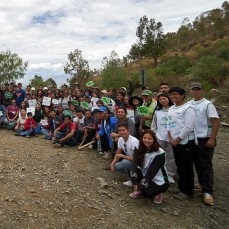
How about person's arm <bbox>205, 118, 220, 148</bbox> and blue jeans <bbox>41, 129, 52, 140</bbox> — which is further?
blue jeans <bbox>41, 129, 52, 140</bbox>

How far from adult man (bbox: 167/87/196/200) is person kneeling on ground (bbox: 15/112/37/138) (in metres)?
5.75

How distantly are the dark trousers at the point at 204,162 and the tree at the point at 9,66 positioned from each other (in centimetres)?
3459

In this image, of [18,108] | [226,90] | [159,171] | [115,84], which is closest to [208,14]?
[115,84]

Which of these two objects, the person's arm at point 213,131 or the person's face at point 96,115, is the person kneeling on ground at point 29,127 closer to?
the person's face at point 96,115

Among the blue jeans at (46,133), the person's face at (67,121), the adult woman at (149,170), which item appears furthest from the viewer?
the blue jeans at (46,133)

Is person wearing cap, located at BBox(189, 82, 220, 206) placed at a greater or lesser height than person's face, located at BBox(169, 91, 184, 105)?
lesser

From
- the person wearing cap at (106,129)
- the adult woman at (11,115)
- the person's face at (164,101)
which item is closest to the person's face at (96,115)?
the person wearing cap at (106,129)

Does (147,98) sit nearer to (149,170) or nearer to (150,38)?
(149,170)

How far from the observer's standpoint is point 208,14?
5734cm

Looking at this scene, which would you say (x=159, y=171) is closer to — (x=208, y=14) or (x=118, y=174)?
(x=118, y=174)

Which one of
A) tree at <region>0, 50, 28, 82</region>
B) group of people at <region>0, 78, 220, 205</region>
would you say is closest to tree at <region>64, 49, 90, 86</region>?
tree at <region>0, 50, 28, 82</region>

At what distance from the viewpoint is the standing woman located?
6.32 metres

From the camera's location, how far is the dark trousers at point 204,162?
5.55m

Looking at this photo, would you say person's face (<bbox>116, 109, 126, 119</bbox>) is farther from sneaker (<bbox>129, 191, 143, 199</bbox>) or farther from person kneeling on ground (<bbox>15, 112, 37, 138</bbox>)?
person kneeling on ground (<bbox>15, 112, 37, 138</bbox>)
